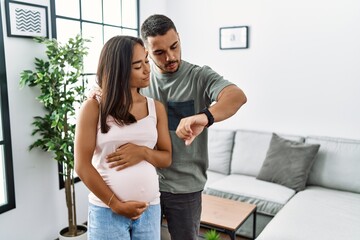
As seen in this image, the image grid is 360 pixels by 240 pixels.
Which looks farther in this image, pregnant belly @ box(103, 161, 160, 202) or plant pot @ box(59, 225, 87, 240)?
plant pot @ box(59, 225, 87, 240)

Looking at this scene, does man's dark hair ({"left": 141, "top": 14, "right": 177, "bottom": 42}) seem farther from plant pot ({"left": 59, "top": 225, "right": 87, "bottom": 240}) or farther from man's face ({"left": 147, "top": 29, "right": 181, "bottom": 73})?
plant pot ({"left": 59, "top": 225, "right": 87, "bottom": 240})

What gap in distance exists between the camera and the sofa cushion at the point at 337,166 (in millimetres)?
2891

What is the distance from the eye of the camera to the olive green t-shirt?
1.38 m

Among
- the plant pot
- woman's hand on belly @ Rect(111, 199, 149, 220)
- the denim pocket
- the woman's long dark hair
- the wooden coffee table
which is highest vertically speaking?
the woman's long dark hair

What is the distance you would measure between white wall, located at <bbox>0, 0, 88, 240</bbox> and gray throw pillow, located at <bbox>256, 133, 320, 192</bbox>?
185 cm

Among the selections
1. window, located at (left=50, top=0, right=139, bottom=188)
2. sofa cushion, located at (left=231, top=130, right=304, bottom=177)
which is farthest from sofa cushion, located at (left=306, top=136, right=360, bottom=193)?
window, located at (left=50, top=0, right=139, bottom=188)

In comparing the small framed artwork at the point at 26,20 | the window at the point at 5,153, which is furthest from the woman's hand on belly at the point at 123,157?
the small framed artwork at the point at 26,20

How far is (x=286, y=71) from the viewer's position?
3373 mm

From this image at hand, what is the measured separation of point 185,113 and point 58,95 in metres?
1.43

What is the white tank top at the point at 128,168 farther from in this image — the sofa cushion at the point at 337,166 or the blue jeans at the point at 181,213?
the sofa cushion at the point at 337,166

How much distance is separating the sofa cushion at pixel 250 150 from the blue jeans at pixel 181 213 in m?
1.99

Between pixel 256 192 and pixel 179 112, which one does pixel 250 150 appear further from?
pixel 179 112

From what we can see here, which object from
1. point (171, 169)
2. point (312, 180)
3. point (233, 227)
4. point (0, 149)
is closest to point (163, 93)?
point (171, 169)

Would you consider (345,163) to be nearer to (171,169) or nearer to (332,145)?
(332,145)
